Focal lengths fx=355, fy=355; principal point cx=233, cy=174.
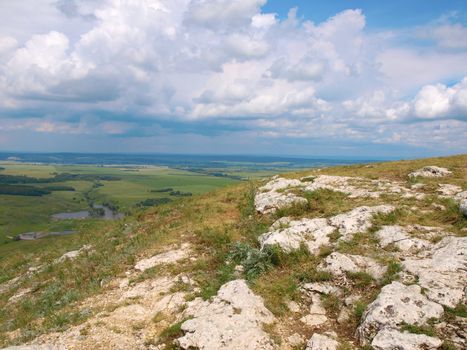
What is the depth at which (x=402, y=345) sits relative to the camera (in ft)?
31.3

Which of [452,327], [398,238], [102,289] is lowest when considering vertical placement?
[102,289]

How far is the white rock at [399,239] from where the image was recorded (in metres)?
14.6

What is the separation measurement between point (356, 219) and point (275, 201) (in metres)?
6.63

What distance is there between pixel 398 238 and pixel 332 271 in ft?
12.3

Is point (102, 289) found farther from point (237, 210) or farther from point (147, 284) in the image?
point (237, 210)

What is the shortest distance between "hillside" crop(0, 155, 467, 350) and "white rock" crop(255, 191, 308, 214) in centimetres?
9

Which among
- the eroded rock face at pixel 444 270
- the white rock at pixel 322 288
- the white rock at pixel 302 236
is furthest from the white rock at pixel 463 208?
the white rock at pixel 322 288

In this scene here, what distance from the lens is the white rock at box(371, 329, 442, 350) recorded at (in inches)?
374

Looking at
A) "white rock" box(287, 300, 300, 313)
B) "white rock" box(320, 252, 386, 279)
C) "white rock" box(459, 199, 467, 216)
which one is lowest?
"white rock" box(287, 300, 300, 313)

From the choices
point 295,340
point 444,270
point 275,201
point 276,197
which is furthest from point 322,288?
point 276,197

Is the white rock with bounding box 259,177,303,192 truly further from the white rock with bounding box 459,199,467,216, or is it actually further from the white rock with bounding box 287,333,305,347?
the white rock with bounding box 287,333,305,347

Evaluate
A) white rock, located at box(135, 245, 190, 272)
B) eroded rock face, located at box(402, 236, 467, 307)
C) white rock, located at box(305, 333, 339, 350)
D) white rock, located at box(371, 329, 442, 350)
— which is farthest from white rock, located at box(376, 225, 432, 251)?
white rock, located at box(135, 245, 190, 272)

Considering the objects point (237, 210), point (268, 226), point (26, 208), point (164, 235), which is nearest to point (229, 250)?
point (268, 226)

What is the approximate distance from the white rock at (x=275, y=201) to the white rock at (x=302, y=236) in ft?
11.9
